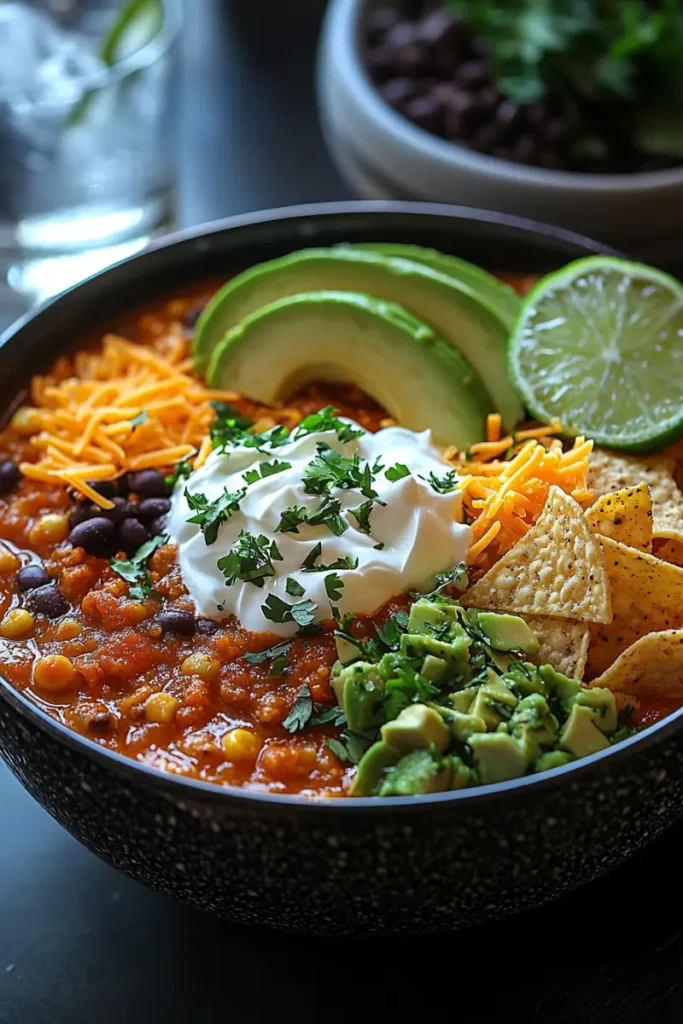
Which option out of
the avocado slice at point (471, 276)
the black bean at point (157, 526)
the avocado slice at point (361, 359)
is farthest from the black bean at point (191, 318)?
the black bean at point (157, 526)

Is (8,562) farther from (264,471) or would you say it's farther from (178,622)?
(264,471)

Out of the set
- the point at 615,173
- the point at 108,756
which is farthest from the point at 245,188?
the point at 108,756

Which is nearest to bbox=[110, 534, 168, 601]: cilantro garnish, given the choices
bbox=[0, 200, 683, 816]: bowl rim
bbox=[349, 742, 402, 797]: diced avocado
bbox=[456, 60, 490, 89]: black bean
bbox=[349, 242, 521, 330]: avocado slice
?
bbox=[0, 200, 683, 816]: bowl rim

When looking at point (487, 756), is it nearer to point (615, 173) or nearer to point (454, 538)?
point (454, 538)

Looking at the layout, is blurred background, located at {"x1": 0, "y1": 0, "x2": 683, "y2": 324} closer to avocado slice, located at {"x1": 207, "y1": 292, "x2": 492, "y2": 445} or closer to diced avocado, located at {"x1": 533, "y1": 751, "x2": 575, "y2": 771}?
avocado slice, located at {"x1": 207, "y1": 292, "x2": 492, "y2": 445}

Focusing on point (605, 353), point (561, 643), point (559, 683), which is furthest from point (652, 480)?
point (559, 683)

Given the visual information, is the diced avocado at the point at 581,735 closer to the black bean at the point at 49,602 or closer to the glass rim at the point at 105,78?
the black bean at the point at 49,602
